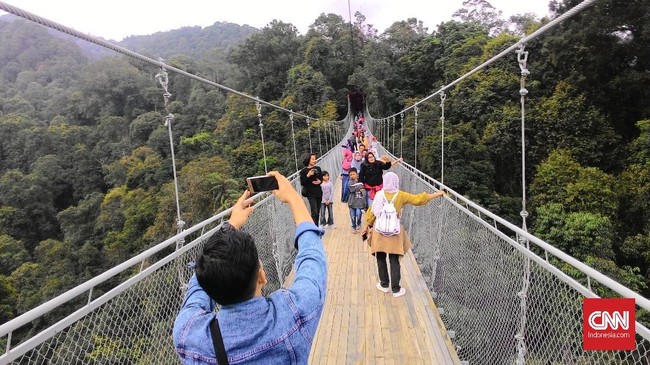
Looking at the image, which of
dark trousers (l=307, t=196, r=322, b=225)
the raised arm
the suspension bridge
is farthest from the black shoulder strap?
dark trousers (l=307, t=196, r=322, b=225)

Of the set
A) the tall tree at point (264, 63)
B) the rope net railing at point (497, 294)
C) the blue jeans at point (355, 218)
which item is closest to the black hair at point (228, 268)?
the rope net railing at point (497, 294)

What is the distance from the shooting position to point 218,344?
2.12ft

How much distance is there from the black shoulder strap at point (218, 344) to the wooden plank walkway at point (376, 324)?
1.53 metres

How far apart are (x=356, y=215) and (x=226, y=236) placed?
13.0ft

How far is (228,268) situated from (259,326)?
0.35 feet

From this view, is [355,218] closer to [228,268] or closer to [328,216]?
[328,216]

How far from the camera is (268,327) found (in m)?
0.68

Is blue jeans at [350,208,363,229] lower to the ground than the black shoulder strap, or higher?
lower

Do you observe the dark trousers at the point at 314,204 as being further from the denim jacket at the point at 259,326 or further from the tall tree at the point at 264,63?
the tall tree at the point at 264,63

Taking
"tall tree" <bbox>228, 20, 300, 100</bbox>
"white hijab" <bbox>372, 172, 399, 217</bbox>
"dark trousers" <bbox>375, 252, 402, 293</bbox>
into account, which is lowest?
"dark trousers" <bbox>375, 252, 402, 293</bbox>

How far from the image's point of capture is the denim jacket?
0.66 meters

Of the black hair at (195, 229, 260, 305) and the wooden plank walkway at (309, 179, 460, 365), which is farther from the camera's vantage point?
the wooden plank walkway at (309, 179, 460, 365)

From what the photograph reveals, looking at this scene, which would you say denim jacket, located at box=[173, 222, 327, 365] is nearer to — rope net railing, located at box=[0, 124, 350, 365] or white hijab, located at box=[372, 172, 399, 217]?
rope net railing, located at box=[0, 124, 350, 365]

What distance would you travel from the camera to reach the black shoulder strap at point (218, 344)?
0.64 metres
